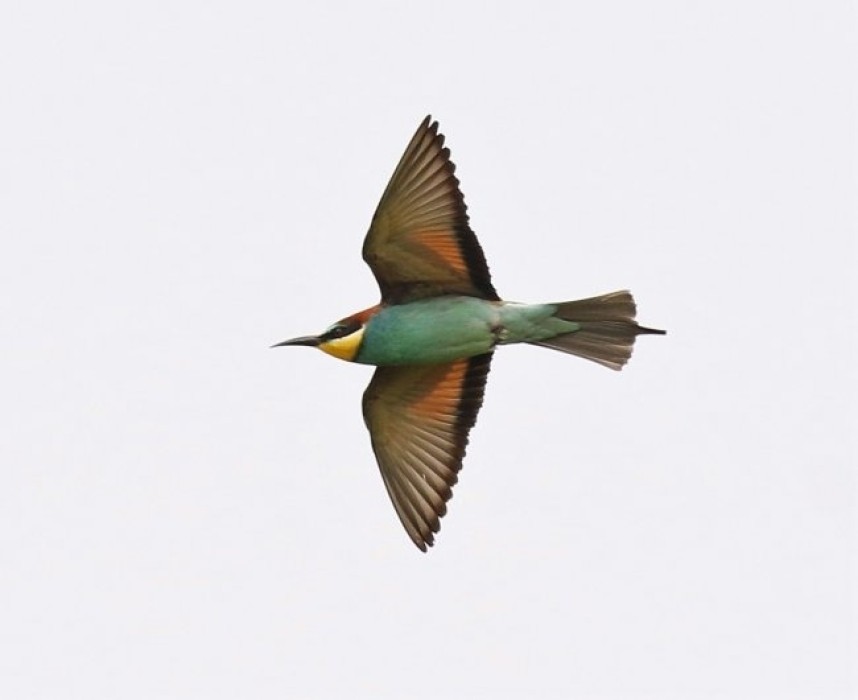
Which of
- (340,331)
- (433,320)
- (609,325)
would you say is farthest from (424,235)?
(609,325)

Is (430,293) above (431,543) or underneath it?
above

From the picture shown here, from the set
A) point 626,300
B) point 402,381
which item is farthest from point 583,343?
point 402,381

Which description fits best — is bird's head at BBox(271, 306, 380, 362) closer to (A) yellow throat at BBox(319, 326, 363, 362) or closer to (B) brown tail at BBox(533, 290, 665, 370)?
(A) yellow throat at BBox(319, 326, 363, 362)

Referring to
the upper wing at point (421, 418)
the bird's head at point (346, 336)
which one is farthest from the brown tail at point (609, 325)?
the bird's head at point (346, 336)

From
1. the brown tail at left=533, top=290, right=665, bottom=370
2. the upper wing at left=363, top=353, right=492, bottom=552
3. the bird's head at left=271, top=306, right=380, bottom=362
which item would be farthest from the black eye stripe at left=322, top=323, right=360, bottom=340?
the brown tail at left=533, top=290, right=665, bottom=370

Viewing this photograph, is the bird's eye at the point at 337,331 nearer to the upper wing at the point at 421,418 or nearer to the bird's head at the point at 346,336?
the bird's head at the point at 346,336

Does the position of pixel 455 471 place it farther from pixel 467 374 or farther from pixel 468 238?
pixel 468 238

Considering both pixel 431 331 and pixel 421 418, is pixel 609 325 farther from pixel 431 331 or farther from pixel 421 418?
pixel 421 418
